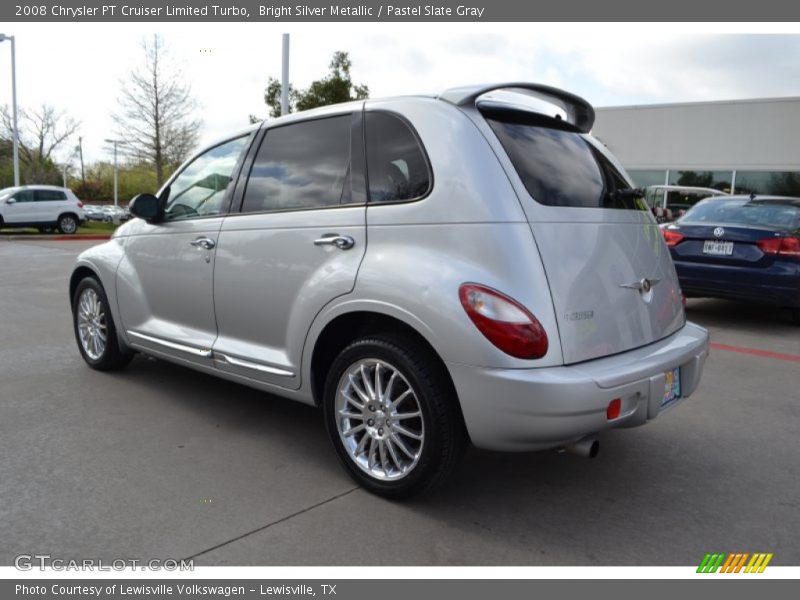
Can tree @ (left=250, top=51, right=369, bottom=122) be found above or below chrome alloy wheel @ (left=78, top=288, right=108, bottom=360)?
above

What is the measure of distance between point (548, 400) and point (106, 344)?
12.0ft

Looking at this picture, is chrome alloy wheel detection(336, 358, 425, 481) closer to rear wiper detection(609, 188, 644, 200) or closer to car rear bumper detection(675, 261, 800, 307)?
rear wiper detection(609, 188, 644, 200)

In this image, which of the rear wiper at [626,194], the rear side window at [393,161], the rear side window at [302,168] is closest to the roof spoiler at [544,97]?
the rear side window at [393,161]

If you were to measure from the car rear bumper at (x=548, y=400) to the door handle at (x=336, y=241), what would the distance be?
32.2 inches

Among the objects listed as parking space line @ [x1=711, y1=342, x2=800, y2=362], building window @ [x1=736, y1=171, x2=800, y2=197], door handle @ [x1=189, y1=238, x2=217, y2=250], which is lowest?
parking space line @ [x1=711, y1=342, x2=800, y2=362]

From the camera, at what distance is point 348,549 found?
2.64m

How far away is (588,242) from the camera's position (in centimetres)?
295

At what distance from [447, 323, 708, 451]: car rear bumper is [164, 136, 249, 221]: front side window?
2.08 meters

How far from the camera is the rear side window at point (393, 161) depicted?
9.99 ft

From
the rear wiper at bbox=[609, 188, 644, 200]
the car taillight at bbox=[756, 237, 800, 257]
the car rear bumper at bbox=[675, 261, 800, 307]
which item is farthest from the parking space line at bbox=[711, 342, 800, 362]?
the rear wiper at bbox=[609, 188, 644, 200]

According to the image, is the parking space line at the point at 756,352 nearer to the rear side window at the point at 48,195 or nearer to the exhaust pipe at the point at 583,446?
the exhaust pipe at the point at 583,446

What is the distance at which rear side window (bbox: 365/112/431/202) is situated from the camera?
3.04 m

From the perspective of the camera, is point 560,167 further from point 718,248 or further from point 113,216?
point 113,216

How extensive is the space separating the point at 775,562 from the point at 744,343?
14.9 ft
